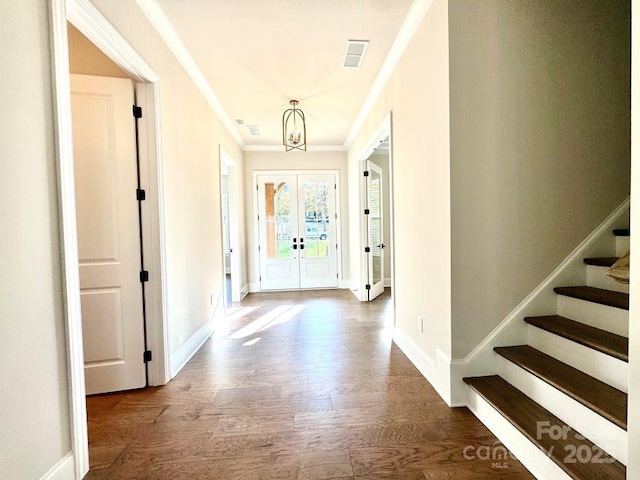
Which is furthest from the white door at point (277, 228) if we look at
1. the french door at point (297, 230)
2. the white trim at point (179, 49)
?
the white trim at point (179, 49)

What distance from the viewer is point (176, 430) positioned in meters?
1.82

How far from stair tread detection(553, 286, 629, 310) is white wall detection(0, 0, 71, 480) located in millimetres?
2817

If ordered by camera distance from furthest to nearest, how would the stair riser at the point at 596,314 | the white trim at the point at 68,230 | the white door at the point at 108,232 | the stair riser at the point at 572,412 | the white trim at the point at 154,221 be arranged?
1. the white trim at the point at 154,221
2. the white door at the point at 108,232
3. the stair riser at the point at 596,314
4. the white trim at the point at 68,230
5. the stair riser at the point at 572,412

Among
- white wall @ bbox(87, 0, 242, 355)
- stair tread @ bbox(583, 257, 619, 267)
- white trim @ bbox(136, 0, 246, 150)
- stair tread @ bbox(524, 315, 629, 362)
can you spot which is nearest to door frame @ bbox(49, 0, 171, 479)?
white wall @ bbox(87, 0, 242, 355)

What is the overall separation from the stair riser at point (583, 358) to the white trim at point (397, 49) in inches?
92.2

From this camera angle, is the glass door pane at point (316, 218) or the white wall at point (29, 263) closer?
the white wall at point (29, 263)

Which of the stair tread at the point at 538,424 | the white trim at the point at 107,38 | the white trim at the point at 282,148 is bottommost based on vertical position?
the stair tread at the point at 538,424

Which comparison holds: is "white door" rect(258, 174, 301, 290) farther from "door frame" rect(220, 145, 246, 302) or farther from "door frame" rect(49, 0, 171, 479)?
"door frame" rect(49, 0, 171, 479)

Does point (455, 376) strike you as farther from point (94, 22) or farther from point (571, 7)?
point (94, 22)

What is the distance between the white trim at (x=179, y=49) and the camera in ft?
7.19

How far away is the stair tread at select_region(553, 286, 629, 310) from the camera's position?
1661 millimetres

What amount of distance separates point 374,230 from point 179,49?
3.62m

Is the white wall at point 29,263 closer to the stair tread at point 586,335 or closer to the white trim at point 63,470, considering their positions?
the white trim at point 63,470

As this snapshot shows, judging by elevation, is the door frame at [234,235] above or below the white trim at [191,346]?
above
